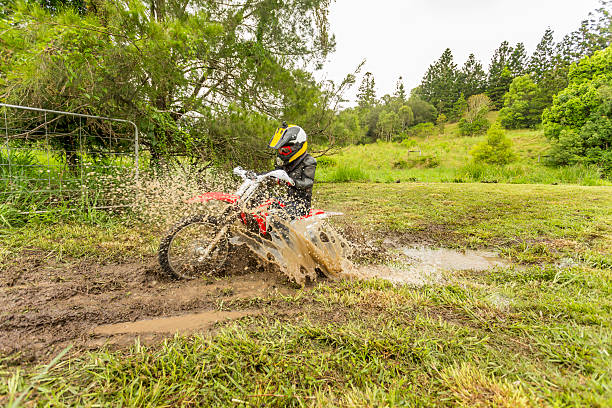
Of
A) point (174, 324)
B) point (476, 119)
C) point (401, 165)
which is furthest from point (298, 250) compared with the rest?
point (476, 119)

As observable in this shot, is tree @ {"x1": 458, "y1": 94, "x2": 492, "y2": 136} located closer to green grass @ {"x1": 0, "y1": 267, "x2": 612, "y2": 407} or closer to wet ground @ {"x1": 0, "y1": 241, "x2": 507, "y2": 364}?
wet ground @ {"x1": 0, "y1": 241, "x2": 507, "y2": 364}

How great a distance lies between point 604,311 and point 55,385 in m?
2.97

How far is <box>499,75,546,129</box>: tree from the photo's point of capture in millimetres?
30531

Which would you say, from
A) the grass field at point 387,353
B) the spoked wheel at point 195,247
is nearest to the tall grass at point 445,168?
the spoked wheel at point 195,247

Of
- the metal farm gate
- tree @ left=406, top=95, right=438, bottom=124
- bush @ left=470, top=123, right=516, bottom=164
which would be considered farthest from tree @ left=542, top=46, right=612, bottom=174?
the metal farm gate

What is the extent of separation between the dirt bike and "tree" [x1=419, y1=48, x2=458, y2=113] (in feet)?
162

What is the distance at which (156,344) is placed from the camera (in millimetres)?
1571

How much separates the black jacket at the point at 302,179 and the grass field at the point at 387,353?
0.99m

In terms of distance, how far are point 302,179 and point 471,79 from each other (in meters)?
58.8

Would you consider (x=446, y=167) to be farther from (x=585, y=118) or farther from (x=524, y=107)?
(x=524, y=107)

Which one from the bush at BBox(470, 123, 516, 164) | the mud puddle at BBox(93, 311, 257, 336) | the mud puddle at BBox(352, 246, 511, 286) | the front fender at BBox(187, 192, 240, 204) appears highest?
the bush at BBox(470, 123, 516, 164)

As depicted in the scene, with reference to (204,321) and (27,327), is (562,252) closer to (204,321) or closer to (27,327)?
(204,321)

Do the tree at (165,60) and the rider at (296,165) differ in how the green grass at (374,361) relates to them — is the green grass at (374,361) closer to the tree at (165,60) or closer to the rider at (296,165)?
the rider at (296,165)

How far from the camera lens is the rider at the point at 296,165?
9.27ft
